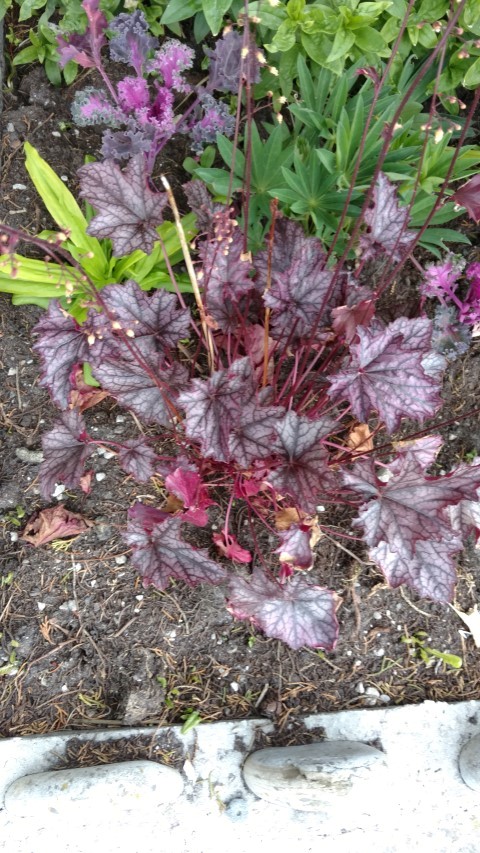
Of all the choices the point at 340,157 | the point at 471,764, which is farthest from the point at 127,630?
the point at 340,157

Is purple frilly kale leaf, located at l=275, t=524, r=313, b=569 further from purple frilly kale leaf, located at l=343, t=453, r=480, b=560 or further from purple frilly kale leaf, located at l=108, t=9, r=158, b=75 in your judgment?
purple frilly kale leaf, located at l=108, t=9, r=158, b=75

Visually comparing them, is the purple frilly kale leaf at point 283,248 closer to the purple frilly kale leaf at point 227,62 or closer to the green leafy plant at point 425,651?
the purple frilly kale leaf at point 227,62

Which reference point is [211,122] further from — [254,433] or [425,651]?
[425,651]

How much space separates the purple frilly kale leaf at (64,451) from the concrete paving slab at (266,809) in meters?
0.69

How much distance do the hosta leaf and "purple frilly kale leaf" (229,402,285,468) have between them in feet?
1.05

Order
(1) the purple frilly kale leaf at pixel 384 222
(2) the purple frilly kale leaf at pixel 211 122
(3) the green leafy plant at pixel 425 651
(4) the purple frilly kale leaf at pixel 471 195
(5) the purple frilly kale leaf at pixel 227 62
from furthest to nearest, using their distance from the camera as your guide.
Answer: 1. (3) the green leafy plant at pixel 425 651
2. (2) the purple frilly kale leaf at pixel 211 122
3. (5) the purple frilly kale leaf at pixel 227 62
4. (1) the purple frilly kale leaf at pixel 384 222
5. (4) the purple frilly kale leaf at pixel 471 195

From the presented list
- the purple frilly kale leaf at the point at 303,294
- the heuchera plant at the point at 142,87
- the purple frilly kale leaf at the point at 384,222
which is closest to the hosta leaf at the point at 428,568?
the purple frilly kale leaf at the point at 303,294

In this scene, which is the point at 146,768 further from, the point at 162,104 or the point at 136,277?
the point at 162,104

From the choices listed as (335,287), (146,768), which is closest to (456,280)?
(335,287)

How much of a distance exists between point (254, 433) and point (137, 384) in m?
0.27

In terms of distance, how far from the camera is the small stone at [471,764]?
1720mm

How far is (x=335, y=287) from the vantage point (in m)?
1.45

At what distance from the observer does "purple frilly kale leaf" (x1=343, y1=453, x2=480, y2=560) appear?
51.9 inches

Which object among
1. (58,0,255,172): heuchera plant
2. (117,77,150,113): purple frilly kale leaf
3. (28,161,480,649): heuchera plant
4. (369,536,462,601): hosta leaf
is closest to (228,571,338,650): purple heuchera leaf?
(28,161,480,649): heuchera plant
